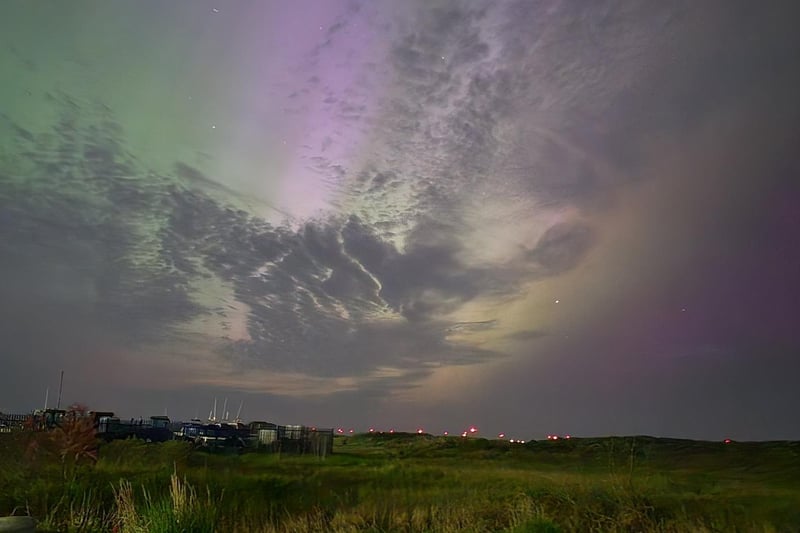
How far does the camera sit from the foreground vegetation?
47.4 feet

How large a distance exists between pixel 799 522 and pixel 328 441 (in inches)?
1582

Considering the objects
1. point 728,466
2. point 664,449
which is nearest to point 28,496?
point 728,466

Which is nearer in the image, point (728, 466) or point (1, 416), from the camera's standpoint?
point (1, 416)

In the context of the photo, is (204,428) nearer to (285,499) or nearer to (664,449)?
(285,499)

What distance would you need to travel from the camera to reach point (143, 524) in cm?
1111

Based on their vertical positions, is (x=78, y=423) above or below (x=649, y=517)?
above

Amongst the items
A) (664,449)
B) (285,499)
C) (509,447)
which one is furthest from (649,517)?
(509,447)

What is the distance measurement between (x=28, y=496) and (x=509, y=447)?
5822 centimetres

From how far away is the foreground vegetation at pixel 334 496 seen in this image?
14453 millimetres

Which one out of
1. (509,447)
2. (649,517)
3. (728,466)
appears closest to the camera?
(649,517)

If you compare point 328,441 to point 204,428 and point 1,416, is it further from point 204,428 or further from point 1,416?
point 1,416

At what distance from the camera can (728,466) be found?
5178 cm

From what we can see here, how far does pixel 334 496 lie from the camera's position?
28.8 metres

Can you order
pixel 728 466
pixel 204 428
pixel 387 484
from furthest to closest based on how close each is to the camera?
pixel 204 428, pixel 728 466, pixel 387 484
